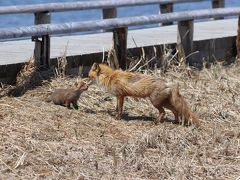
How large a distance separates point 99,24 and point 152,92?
234 cm

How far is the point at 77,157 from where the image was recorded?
25.4 feet

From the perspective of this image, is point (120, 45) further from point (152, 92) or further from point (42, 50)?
point (152, 92)

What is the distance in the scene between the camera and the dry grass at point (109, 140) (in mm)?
7477

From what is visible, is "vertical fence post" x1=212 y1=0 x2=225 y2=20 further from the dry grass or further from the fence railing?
the dry grass

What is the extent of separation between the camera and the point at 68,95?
958 centimetres

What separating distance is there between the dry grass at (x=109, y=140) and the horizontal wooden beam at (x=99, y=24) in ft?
2.10

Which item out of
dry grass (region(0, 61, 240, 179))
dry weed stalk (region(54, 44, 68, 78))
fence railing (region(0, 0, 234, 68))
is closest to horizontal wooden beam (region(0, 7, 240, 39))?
fence railing (region(0, 0, 234, 68))

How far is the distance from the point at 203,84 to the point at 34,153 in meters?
4.13

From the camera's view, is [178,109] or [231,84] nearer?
[178,109]

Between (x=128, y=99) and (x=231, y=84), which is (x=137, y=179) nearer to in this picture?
(x=128, y=99)

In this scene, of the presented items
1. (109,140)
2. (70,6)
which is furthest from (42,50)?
(109,140)

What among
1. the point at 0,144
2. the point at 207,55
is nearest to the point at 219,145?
the point at 0,144

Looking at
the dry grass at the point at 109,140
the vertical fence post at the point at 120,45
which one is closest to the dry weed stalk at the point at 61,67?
the dry grass at the point at 109,140

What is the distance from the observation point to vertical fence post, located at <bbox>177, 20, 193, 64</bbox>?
12711 millimetres
